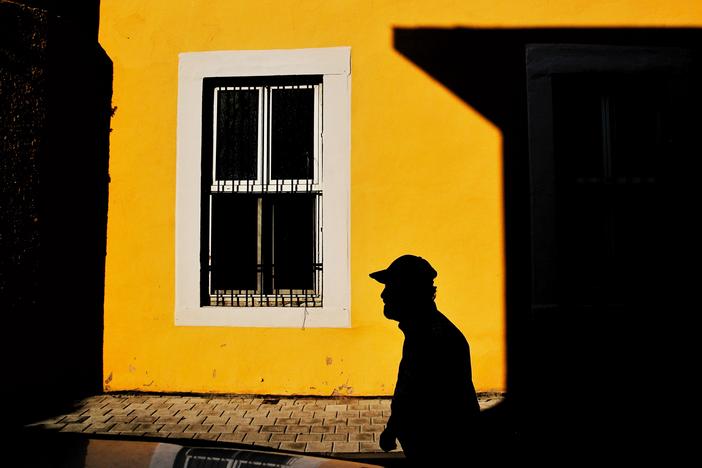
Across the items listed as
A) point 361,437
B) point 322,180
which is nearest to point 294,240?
point 322,180

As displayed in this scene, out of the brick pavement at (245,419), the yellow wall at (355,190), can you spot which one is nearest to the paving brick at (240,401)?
the brick pavement at (245,419)

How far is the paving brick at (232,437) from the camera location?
391 centimetres

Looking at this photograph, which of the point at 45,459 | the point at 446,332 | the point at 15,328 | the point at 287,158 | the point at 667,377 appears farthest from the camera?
the point at 287,158

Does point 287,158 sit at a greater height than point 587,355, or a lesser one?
greater

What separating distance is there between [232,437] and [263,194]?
235 centimetres

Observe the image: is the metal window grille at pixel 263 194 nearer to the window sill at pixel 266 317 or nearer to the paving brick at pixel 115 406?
the window sill at pixel 266 317

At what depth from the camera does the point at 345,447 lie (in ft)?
12.2

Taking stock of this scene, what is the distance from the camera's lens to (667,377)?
15.4 ft

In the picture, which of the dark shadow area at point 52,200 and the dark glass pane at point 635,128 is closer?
the dark shadow area at point 52,200

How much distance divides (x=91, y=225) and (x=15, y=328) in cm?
114

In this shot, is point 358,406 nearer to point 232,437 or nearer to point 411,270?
point 232,437

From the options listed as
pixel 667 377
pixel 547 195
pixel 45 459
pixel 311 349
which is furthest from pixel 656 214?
pixel 45 459

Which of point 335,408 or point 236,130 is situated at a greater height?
point 236,130

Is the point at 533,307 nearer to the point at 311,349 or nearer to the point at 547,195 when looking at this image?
the point at 547,195
